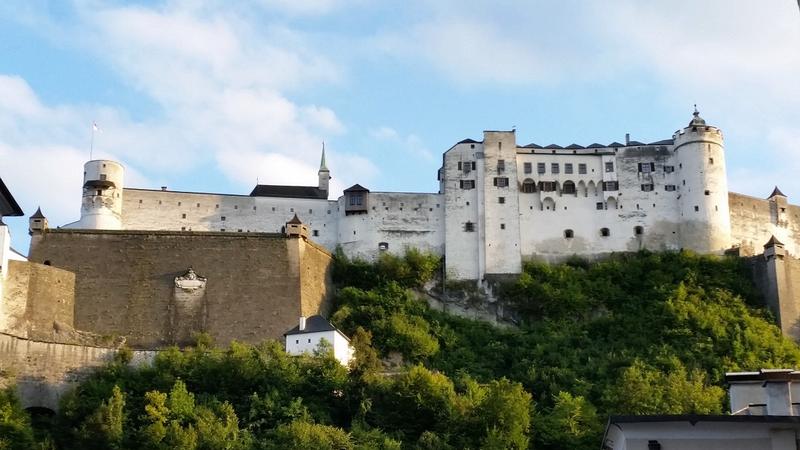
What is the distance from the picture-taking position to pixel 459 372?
153ft

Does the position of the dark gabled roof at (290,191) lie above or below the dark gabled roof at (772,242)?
above

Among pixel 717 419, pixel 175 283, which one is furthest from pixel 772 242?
pixel 717 419

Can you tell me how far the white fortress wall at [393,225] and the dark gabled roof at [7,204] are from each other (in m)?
17.3

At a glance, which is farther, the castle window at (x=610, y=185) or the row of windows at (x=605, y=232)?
the castle window at (x=610, y=185)

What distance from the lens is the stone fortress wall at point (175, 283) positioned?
4697cm

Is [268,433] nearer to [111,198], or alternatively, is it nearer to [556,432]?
[556,432]

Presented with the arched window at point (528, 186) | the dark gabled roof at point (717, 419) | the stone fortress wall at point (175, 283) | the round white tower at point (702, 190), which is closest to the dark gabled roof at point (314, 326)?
the stone fortress wall at point (175, 283)

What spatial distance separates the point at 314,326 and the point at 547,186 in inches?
650

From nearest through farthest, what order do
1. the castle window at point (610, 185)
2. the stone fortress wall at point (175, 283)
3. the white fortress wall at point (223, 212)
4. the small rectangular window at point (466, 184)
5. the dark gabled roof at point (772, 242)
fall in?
the stone fortress wall at point (175, 283) → the dark gabled roof at point (772, 242) → the white fortress wall at point (223, 212) → the small rectangular window at point (466, 184) → the castle window at point (610, 185)

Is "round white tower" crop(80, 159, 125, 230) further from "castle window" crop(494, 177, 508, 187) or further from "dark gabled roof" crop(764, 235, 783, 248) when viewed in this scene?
"dark gabled roof" crop(764, 235, 783, 248)

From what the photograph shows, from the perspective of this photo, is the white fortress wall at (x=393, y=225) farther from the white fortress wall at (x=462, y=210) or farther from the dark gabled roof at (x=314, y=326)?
the dark gabled roof at (x=314, y=326)

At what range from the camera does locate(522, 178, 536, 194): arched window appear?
5650 cm

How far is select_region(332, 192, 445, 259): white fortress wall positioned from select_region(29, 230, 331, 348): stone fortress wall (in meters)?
4.69

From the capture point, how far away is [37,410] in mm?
39656
